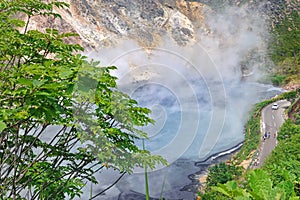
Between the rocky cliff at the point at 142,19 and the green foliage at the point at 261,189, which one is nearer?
the green foliage at the point at 261,189

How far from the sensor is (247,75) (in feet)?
173

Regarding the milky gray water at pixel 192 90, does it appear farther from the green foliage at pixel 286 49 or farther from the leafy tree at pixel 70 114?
the green foliage at pixel 286 49

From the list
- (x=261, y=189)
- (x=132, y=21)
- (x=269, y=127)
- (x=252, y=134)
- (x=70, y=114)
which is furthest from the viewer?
(x=132, y=21)

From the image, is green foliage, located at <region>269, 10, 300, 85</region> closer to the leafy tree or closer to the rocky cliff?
the rocky cliff

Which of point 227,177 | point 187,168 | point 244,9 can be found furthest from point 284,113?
point 244,9

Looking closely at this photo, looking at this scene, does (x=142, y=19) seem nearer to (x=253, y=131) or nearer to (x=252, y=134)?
(x=253, y=131)

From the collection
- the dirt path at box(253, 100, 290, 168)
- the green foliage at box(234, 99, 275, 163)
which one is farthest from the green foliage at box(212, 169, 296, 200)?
the green foliage at box(234, 99, 275, 163)

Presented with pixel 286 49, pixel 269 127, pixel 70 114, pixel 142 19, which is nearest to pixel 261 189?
pixel 70 114

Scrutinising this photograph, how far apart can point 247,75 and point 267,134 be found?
93.1 feet

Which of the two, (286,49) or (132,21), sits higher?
(286,49)

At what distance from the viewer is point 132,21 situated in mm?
51781

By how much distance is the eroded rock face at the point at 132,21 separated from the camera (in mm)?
44219

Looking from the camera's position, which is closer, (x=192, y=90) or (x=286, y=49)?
(x=192, y=90)

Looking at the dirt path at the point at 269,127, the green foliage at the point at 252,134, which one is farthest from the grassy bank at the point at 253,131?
the dirt path at the point at 269,127
